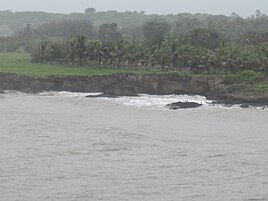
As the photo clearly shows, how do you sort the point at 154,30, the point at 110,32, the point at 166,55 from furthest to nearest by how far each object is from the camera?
the point at 110,32 → the point at 154,30 → the point at 166,55

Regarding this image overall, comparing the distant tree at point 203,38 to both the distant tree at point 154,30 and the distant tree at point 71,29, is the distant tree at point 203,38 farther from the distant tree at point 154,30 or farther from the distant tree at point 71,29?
the distant tree at point 71,29

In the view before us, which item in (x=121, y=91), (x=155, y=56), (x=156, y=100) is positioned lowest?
(x=156, y=100)

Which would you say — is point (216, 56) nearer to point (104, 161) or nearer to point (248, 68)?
point (248, 68)

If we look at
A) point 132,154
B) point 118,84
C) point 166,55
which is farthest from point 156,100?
point 132,154

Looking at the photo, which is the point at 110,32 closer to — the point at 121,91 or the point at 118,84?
the point at 118,84

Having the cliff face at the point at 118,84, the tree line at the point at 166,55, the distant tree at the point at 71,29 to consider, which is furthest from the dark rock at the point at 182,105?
the distant tree at the point at 71,29

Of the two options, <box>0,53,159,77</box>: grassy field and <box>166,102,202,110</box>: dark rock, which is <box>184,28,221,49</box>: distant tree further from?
<box>166,102,202,110</box>: dark rock

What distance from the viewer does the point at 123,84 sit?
180 ft

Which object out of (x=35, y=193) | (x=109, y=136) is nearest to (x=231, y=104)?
(x=109, y=136)

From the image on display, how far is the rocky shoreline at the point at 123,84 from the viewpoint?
54750 millimetres

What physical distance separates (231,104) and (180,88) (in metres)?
9.44

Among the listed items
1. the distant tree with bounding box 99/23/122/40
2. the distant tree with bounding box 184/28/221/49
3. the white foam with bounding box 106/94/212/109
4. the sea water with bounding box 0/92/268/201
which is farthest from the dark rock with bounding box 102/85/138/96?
the distant tree with bounding box 99/23/122/40

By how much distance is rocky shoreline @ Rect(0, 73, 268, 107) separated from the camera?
5475 centimetres

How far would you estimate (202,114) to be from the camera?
138 feet
